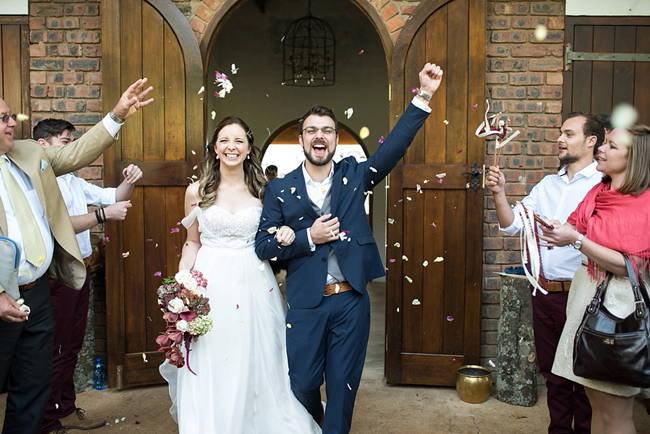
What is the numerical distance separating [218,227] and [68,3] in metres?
2.63

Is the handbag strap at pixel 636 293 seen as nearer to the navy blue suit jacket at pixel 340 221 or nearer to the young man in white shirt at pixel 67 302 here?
the navy blue suit jacket at pixel 340 221

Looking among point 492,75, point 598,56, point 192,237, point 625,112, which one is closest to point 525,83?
point 492,75

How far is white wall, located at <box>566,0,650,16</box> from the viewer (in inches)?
177

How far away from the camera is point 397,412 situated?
4129mm

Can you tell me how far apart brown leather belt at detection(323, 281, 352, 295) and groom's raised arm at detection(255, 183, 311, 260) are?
0.75 feet

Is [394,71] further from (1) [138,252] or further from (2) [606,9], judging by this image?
(1) [138,252]

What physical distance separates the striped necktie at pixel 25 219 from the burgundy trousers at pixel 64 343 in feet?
3.80

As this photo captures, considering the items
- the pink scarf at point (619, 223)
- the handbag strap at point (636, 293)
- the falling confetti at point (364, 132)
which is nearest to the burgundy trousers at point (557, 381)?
the pink scarf at point (619, 223)

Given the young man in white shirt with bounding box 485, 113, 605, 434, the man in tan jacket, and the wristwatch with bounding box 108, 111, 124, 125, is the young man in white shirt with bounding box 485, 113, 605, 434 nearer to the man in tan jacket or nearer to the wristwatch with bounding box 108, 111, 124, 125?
the wristwatch with bounding box 108, 111, 124, 125

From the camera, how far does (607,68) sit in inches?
178

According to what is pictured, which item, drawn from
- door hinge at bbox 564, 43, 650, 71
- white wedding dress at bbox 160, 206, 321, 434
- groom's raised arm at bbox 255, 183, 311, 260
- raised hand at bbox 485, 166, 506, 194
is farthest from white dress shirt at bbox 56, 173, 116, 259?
door hinge at bbox 564, 43, 650, 71

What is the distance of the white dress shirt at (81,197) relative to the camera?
12.7 feet

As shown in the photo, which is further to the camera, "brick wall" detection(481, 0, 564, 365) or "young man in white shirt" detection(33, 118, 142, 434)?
"brick wall" detection(481, 0, 564, 365)

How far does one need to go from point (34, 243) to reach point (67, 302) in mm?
1257
